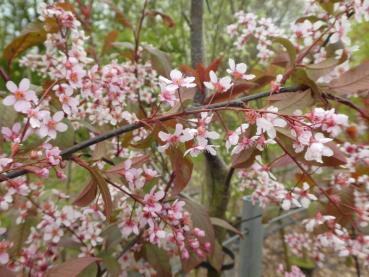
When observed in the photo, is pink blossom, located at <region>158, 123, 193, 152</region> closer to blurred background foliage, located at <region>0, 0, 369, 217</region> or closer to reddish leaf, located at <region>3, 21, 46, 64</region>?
reddish leaf, located at <region>3, 21, 46, 64</region>

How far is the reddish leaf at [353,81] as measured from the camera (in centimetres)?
79

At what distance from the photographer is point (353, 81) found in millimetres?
803

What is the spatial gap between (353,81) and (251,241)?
0.83 m

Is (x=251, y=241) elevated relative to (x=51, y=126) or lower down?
lower down

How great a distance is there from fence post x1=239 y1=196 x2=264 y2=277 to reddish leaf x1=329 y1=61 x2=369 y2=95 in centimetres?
72

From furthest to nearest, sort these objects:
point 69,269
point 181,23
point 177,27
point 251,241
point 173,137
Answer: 1. point 177,27
2. point 181,23
3. point 251,241
4. point 69,269
5. point 173,137

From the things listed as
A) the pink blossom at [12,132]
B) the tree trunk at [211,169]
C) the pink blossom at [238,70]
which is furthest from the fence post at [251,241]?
the pink blossom at [12,132]

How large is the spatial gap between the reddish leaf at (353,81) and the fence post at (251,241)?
0.72 metres

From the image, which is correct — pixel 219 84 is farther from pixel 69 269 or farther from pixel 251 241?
pixel 251 241

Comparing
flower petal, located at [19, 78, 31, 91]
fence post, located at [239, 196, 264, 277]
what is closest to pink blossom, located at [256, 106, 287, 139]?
flower petal, located at [19, 78, 31, 91]

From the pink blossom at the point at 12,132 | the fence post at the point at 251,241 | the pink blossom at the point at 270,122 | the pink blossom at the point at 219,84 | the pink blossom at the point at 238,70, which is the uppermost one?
the pink blossom at the point at 238,70

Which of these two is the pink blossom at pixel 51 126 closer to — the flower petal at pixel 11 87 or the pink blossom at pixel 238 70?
the flower petal at pixel 11 87

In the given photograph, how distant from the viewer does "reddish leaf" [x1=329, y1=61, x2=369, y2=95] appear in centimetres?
79

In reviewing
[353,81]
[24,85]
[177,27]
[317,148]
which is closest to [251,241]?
[353,81]
